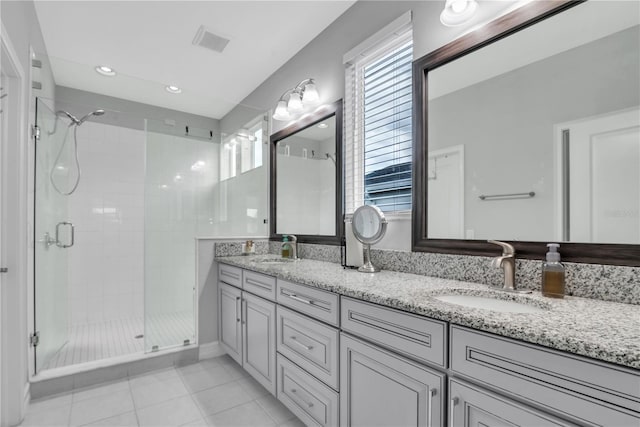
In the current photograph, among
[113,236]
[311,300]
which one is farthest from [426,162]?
[113,236]

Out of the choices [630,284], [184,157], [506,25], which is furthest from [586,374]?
[184,157]

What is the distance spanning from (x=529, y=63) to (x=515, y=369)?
1.19 m

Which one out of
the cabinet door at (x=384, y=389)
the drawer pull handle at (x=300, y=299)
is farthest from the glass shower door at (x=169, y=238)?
the cabinet door at (x=384, y=389)

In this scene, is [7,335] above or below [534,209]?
below

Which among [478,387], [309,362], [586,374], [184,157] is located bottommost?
[309,362]

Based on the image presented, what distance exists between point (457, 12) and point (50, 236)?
3086mm

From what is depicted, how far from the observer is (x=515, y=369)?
80cm

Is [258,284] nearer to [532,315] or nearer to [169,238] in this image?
[169,238]

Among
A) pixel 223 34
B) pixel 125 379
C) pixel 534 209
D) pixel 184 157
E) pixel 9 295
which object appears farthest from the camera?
pixel 184 157

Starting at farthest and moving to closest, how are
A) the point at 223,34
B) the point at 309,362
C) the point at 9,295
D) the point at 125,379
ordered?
the point at 223,34
the point at 125,379
the point at 9,295
the point at 309,362

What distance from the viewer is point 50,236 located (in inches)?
97.4

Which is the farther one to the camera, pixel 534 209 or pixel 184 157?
pixel 184 157

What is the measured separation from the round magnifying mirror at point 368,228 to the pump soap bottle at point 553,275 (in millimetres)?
777

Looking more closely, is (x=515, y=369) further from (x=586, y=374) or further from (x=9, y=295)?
(x=9, y=295)
